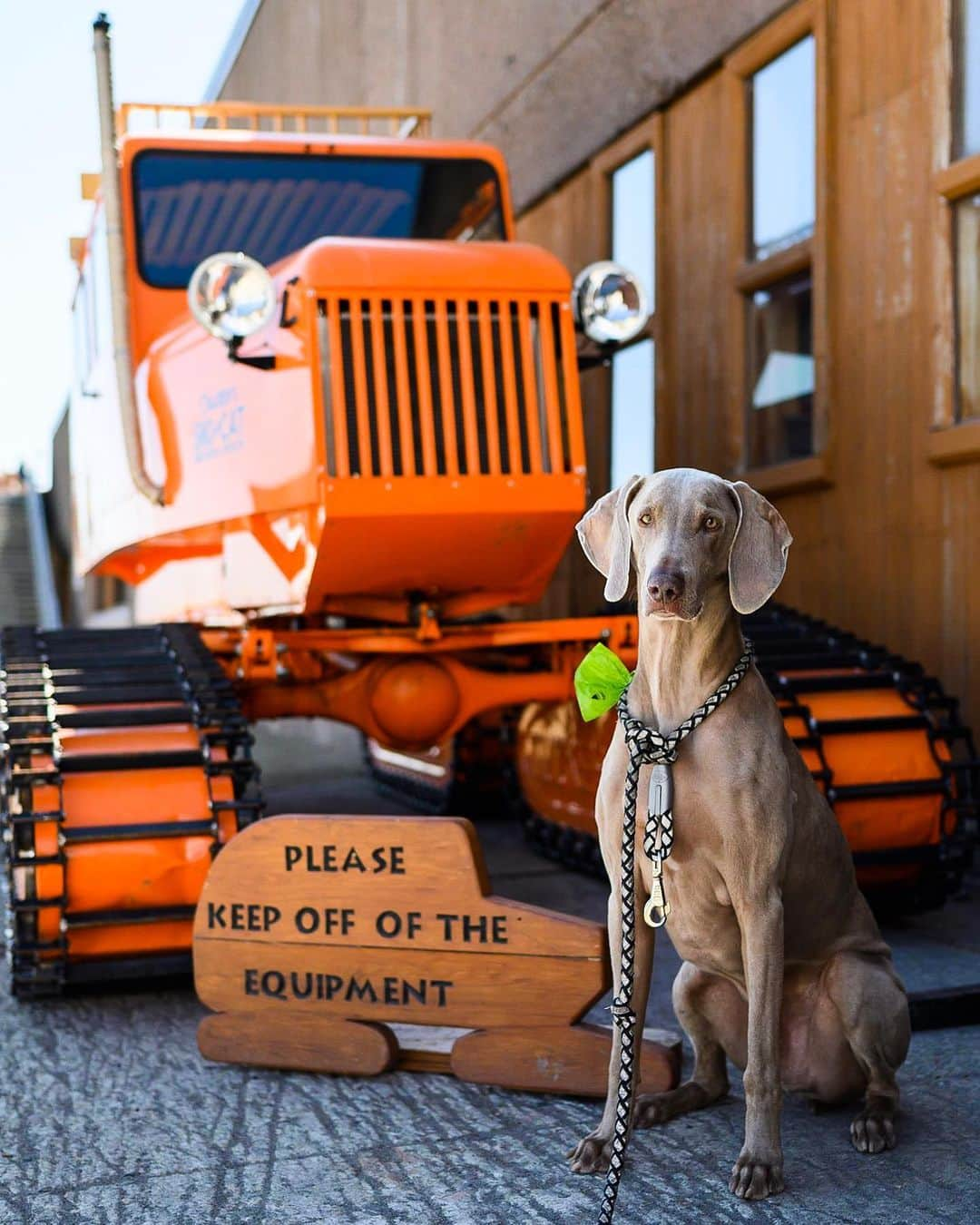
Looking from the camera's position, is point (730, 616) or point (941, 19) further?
point (941, 19)

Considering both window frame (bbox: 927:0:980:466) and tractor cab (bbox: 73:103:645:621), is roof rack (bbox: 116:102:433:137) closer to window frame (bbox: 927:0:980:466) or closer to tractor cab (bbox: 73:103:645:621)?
tractor cab (bbox: 73:103:645:621)

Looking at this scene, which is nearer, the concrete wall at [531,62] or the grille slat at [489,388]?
the grille slat at [489,388]

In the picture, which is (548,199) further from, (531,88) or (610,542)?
(610,542)

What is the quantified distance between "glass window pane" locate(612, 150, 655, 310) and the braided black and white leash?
531cm

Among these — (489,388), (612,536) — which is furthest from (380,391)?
(612,536)

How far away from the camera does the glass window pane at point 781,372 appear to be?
6293 millimetres

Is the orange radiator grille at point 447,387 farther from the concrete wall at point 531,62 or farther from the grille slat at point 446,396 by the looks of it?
the concrete wall at point 531,62

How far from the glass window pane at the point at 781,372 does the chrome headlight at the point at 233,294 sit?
2.90m

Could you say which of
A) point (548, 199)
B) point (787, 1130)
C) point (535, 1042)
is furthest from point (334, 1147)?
point (548, 199)

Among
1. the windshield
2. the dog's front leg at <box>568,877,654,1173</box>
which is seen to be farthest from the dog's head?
the windshield

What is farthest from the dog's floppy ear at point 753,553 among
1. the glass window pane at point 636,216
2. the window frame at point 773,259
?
the glass window pane at point 636,216

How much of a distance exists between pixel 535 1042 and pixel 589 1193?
1.74ft

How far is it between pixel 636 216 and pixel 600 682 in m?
5.63

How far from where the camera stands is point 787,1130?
2.80 metres
